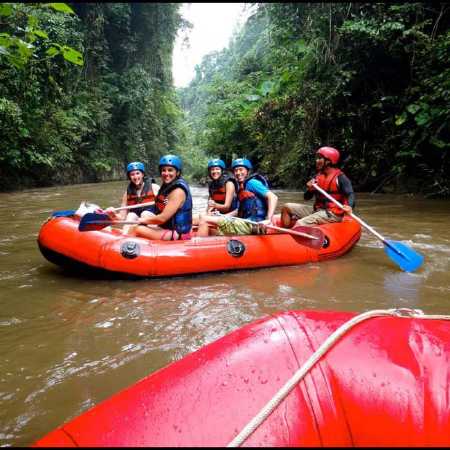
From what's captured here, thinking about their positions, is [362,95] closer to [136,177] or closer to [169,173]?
[136,177]

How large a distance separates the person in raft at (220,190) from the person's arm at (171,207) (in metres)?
1.25

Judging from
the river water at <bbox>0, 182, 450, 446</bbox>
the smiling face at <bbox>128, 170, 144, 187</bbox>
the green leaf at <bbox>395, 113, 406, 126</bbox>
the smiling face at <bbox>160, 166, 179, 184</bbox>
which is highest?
the green leaf at <bbox>395, 113, 406, 126</bbox>

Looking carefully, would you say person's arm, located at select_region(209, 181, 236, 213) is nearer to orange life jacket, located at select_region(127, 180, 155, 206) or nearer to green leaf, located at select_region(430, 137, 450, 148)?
orange life jacket, located at select_region(127, 180, 155, 206)

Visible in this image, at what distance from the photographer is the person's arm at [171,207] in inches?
162

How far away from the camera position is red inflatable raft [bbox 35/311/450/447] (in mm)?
986

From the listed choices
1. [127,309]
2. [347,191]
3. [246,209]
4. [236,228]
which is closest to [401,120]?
[347,191]

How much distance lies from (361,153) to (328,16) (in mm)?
3441

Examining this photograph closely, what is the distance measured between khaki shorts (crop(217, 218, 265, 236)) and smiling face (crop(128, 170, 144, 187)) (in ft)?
4.44

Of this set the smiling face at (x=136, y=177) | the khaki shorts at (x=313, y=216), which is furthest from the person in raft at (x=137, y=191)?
the khaki shorts at (x=313, y=216)

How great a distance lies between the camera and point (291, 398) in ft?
3.44

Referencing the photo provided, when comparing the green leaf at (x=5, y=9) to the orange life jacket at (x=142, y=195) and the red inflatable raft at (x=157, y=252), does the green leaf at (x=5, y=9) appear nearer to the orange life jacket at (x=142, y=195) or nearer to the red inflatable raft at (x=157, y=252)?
the red inflatable raft at (x=157, y=252)

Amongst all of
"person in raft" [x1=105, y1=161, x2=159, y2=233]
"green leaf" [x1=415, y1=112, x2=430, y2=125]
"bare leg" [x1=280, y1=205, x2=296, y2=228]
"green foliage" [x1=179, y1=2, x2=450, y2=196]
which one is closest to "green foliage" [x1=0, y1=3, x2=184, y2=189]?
"person in raft" [x1=105, y1=161, x2=159, y2=233]

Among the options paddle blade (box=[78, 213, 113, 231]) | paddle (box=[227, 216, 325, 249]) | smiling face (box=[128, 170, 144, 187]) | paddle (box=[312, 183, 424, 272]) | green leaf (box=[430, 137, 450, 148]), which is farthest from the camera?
green leaf (box=[430, 137, 450, 148])

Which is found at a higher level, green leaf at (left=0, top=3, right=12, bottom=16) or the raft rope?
green leaf at (left=0, top=3, right=12, bottom=16)
